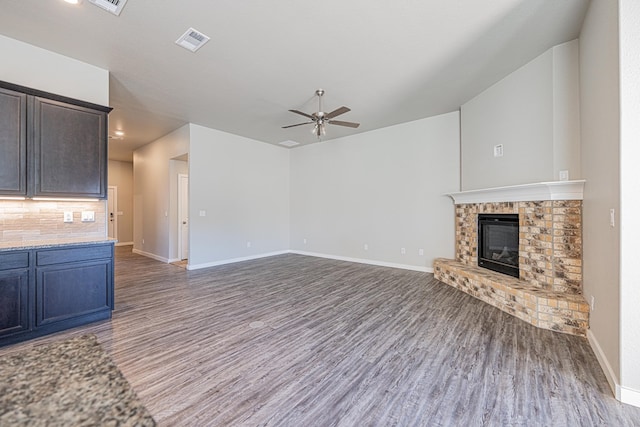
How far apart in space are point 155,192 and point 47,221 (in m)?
3.77

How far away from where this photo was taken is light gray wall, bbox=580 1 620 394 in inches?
78.0

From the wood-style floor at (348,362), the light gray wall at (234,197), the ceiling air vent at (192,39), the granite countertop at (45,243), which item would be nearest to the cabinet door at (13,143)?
the granite countertop at (45,243)

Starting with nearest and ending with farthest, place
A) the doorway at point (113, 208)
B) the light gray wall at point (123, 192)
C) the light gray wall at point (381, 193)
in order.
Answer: the light gray wall at point (381, 193) → the doorway at point (113, 208) → the light gray wall at point (123, 192)

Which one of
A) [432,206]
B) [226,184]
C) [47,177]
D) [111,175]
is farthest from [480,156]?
[111,175]

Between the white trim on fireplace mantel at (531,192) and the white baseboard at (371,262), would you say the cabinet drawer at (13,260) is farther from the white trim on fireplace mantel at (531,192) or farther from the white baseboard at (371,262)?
the white trim on fireplace mantel at (531,192)

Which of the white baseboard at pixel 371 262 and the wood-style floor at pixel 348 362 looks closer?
the wood-style floor at pixel 348 362

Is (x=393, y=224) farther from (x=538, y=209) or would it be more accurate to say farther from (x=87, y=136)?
(x=87, y=136)

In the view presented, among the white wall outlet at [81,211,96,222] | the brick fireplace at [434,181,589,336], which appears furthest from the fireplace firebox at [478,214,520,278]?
the white wall outlet at [81,211,96,222]

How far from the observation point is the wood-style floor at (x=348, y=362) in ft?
5.63

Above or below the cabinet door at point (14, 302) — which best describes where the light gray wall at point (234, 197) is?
above

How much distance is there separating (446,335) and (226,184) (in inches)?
201

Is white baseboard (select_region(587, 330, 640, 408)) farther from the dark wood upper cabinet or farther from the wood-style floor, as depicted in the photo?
the dark wood upper cabinet

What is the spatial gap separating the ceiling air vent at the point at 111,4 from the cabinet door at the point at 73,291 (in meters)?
2.46

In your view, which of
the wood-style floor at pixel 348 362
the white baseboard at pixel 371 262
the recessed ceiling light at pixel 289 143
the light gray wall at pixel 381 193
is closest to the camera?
the wood-style floor at pixel 348 362
